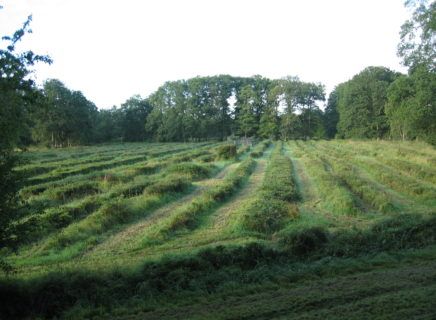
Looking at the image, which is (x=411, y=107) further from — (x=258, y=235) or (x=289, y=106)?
(x=289, y=106)

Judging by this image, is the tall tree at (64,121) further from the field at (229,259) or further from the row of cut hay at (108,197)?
the field at (229,259)

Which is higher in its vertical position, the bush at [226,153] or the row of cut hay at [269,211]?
the bush at [226,153]

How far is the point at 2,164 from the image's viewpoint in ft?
23.9

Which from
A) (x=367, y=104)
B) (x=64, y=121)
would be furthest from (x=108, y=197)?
(x=367, y=104)

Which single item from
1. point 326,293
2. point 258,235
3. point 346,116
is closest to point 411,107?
point 258,235

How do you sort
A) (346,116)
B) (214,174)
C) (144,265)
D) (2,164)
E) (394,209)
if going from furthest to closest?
(346,116)
(214,174)
(394,209)
(144,265)
(2,164)

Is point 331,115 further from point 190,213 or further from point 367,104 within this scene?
point 190,213

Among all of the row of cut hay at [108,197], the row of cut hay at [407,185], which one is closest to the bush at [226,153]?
the row of cut hay at [108,197]

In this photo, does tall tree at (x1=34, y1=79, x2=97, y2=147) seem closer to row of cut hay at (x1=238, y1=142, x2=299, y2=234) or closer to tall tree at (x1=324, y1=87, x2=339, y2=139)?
row of cut hay at (x1=238, y1=142, x2=299, y2=234)

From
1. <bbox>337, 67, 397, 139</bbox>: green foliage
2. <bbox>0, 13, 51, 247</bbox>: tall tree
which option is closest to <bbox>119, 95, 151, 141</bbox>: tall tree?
<bbox>337, 67, 397, 139</bbox>: green foliage

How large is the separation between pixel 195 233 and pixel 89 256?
3.28m

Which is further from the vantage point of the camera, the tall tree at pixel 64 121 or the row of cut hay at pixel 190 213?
the tall tree at pixel 64 121

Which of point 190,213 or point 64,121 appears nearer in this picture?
point 190,213

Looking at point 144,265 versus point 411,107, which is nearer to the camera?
point 144,265
